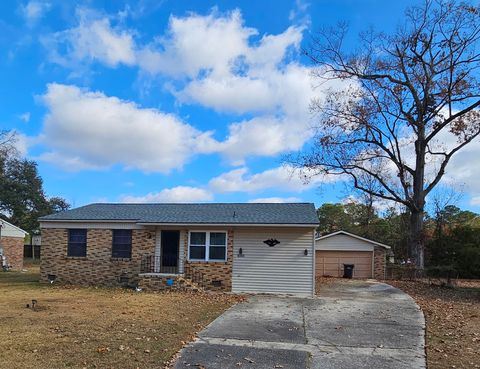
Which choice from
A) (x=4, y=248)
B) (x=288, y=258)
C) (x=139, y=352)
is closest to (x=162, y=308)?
(x=139, y=352)

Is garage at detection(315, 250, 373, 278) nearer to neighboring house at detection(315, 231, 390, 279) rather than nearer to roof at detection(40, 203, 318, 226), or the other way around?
neighboring house at detection(315, 231, 390, 279)

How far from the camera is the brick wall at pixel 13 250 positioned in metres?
30.8

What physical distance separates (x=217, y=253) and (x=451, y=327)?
9330 mm

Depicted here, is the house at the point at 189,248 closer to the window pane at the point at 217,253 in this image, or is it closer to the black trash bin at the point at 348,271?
the window pane at the point at 217,253

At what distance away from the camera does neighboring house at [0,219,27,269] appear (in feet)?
100

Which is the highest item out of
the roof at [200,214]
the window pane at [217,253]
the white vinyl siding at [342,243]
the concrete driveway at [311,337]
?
the roof at [200,214]

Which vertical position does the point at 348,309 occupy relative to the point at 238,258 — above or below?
below

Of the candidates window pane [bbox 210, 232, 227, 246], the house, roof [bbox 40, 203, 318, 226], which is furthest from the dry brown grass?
roof [bbox 40, 203, 318, 226]

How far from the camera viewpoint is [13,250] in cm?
3142

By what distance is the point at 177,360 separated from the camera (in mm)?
7215

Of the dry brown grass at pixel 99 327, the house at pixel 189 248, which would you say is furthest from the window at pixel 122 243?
the dry brown grass at pixel 99 327

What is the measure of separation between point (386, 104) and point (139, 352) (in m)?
23.3

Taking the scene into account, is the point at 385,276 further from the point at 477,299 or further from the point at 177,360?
the point at 177,360

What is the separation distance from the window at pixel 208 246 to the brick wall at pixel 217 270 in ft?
0.62
